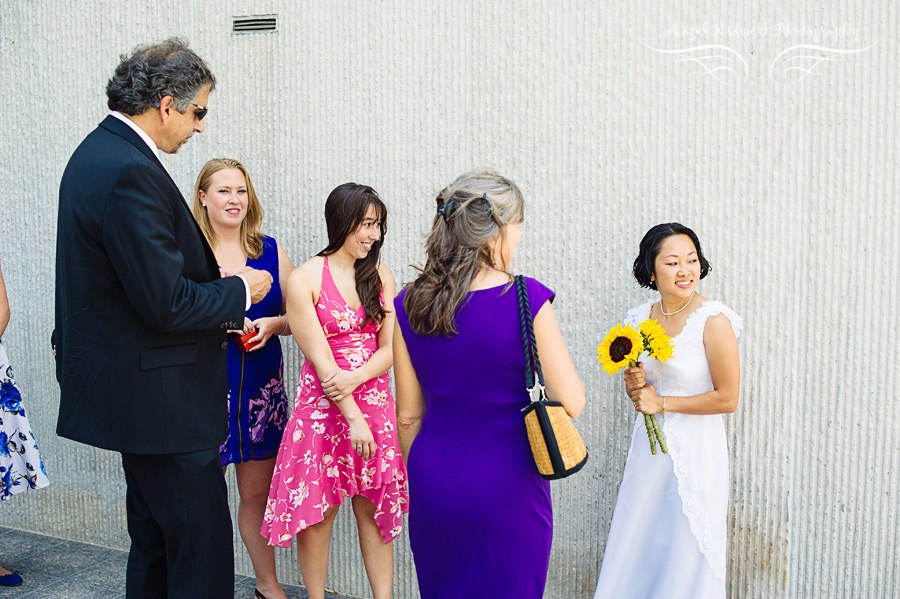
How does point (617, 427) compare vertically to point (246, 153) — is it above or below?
below

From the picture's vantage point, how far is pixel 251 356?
3697mm

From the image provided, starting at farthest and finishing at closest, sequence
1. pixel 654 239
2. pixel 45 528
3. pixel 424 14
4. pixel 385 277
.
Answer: pixel 45 528
pixel 424 14
pixel 385 277
pixel 654 239

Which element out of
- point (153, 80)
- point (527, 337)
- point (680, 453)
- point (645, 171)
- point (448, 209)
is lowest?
point (680, 453)

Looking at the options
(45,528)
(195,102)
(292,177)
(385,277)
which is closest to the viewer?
(195,102)

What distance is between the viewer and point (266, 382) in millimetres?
3752

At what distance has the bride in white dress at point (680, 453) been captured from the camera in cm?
303

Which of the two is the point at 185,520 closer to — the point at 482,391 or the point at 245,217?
the point at 482,391

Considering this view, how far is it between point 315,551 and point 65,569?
1737 mm

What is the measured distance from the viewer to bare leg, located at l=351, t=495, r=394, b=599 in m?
3.56

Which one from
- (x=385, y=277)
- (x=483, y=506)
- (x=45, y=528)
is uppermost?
(x=385, y=277)

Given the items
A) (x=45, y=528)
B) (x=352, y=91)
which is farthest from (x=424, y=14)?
(x=45, y=528)

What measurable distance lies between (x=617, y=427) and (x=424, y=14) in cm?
216

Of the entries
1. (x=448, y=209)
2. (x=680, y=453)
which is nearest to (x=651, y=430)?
(x=680, y=453)

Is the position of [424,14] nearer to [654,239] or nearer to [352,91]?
[352,91]
